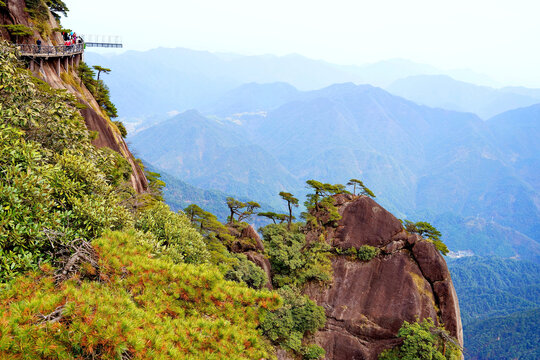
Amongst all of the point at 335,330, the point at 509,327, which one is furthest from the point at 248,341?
the point at 509,327

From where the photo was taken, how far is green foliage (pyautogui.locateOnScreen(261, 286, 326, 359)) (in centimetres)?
2269

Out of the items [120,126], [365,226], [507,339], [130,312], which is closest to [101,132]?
[120,126]

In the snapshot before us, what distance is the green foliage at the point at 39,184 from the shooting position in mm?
8086

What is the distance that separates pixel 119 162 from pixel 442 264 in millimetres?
32266

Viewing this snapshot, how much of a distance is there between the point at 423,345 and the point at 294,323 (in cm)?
1048

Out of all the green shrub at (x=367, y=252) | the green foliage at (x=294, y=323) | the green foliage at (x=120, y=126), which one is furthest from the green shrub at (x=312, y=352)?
the green foliage at (x=120, y=126)

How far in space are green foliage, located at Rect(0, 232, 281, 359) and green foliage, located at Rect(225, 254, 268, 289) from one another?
1492 centimetres

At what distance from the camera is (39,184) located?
909cm

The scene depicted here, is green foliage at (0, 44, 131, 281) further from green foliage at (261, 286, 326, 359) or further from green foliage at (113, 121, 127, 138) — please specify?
green foliage at (113, 121, 127, 138)

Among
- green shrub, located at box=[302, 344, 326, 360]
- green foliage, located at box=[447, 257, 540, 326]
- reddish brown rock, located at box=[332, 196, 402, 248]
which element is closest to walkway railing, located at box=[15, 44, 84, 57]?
reddish brown rock, located at box=[332, 196, 402, 248]

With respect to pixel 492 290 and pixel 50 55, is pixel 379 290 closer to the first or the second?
pixel 50 55

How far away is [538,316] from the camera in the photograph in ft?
396

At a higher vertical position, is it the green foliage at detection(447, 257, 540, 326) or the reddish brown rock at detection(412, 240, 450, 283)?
the reddish brown rock at detection(412, 240, 450, 283)

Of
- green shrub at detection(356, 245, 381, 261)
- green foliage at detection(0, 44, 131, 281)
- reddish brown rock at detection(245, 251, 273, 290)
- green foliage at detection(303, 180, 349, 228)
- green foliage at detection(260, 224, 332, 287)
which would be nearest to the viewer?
green foliage at detection(0, 44, 131, 281)
